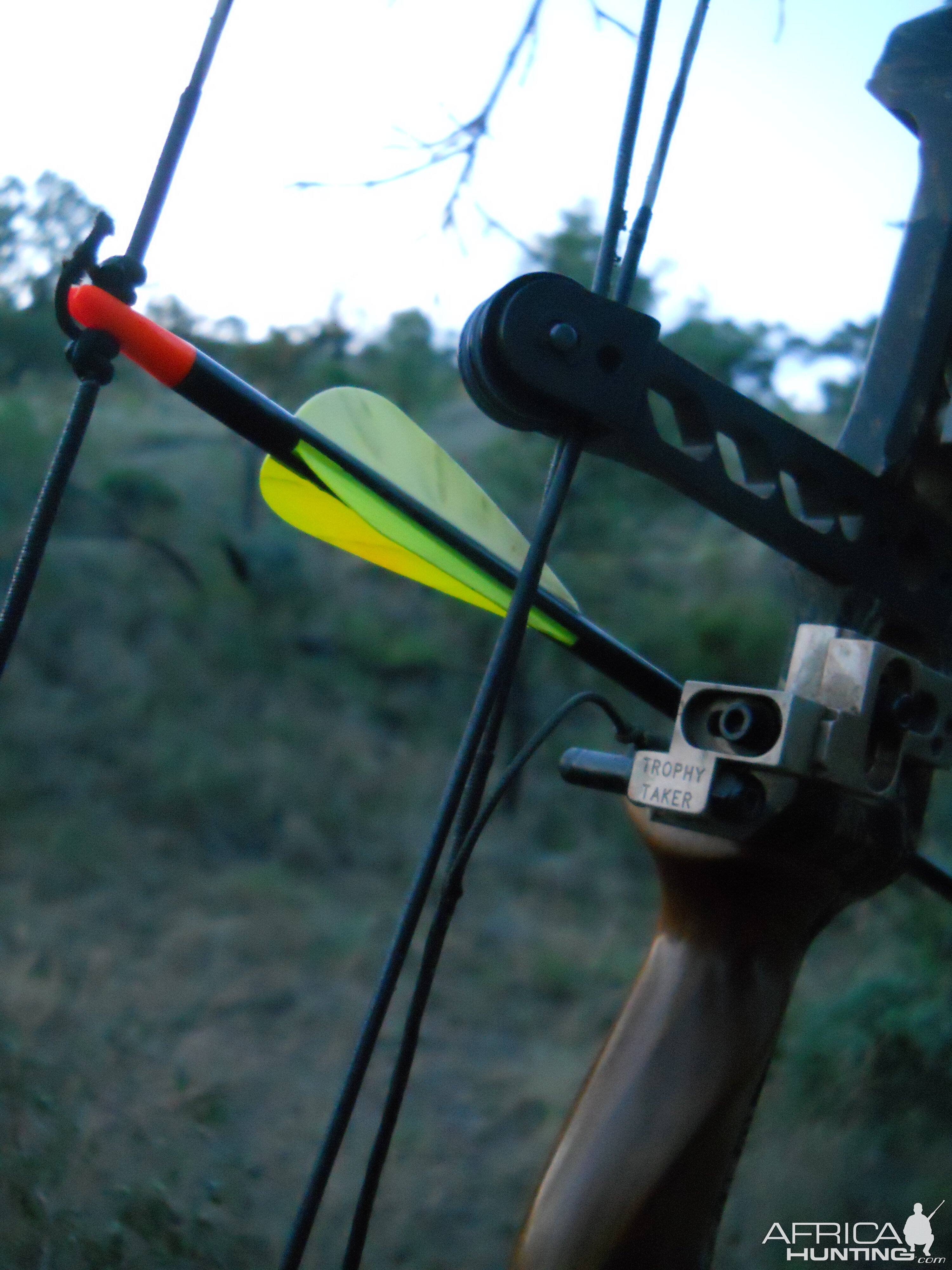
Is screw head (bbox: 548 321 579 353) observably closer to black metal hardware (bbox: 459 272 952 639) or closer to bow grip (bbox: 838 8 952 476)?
black metal hardware (bbox: 459 272 952 639)

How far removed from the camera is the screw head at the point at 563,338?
2.07ft

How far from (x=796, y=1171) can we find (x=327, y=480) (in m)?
2.80

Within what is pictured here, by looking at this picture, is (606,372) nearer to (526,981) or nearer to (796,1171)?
(796,1171)

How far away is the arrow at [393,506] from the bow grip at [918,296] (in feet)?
0.92

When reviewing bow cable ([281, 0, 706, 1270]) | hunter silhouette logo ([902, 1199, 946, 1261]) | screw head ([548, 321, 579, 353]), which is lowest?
hunter silhouette logo ([902, 1199, 946, 1261])

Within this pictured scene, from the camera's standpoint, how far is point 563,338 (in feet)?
2.08

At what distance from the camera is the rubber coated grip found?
57 centimetres

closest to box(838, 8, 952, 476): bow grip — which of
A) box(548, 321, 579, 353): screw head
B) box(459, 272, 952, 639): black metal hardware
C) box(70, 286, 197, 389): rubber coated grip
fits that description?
box(459, 272, 952, 639): black metal hardware

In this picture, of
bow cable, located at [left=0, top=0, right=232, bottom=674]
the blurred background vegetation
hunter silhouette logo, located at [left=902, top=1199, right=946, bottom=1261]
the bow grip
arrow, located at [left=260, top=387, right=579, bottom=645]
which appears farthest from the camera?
the blurred background vegetation

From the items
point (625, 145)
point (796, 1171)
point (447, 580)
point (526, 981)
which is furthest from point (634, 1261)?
Result: point (526, 981)

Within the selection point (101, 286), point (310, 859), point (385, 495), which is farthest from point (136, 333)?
point (310, 859)

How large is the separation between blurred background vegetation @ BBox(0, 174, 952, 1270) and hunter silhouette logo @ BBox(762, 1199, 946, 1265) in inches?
5.0

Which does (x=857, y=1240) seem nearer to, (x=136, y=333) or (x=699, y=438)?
(x=699, y=438)

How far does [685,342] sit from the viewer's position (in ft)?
19.4
